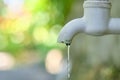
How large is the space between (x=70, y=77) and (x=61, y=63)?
0.69 feet

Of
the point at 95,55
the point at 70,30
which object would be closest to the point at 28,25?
the point at 95,55

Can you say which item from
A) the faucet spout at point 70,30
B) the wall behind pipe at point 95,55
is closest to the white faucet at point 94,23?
the faucet spout at point 70,30

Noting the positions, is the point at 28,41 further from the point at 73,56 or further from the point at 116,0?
the point at 116,0

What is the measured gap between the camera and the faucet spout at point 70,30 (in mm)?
750

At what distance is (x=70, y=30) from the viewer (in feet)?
2.47

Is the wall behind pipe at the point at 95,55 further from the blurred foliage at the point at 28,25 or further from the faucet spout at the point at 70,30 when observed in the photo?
the faucet spout at the point at 70,30

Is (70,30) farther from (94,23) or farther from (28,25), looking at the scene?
(28,25)

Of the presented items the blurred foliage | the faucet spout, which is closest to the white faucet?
the faucet spout

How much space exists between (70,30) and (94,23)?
64 mm

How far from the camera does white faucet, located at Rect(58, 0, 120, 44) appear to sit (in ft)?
2.44

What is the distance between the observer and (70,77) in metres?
1.25

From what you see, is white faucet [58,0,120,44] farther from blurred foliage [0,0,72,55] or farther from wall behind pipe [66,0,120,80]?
blurred foliage [0,0,72,55]

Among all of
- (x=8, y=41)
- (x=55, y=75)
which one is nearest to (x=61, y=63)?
(x=55, y=75)

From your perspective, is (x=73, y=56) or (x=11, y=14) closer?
(x=73, y=56)
